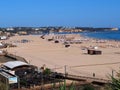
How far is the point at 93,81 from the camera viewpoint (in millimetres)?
21812

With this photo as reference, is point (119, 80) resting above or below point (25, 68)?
above

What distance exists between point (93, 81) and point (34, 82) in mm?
4088

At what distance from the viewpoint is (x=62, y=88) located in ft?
14.7

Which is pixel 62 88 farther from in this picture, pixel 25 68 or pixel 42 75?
pixel 25 68

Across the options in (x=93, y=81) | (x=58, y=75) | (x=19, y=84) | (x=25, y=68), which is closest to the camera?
(x=19, y=84)

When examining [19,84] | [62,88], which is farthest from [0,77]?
[62,88]

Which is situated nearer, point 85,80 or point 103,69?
point 85,80

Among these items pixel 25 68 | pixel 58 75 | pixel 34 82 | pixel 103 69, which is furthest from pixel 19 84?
pixel 103 69

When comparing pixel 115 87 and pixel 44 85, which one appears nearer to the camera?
pixel 115 87

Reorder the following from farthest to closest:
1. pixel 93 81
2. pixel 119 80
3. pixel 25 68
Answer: pixel 25 68 < pixel 93 81 < pixel 119 80

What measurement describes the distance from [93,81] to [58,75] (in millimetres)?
3340

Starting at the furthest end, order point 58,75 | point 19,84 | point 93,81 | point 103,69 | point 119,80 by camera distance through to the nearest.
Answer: point 103,69 < point 58,75 < point 93,81 < point 19,84 < point 119,80

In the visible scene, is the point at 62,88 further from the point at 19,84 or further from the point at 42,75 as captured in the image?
the point at 42,75

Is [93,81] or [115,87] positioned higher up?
[115,87]
